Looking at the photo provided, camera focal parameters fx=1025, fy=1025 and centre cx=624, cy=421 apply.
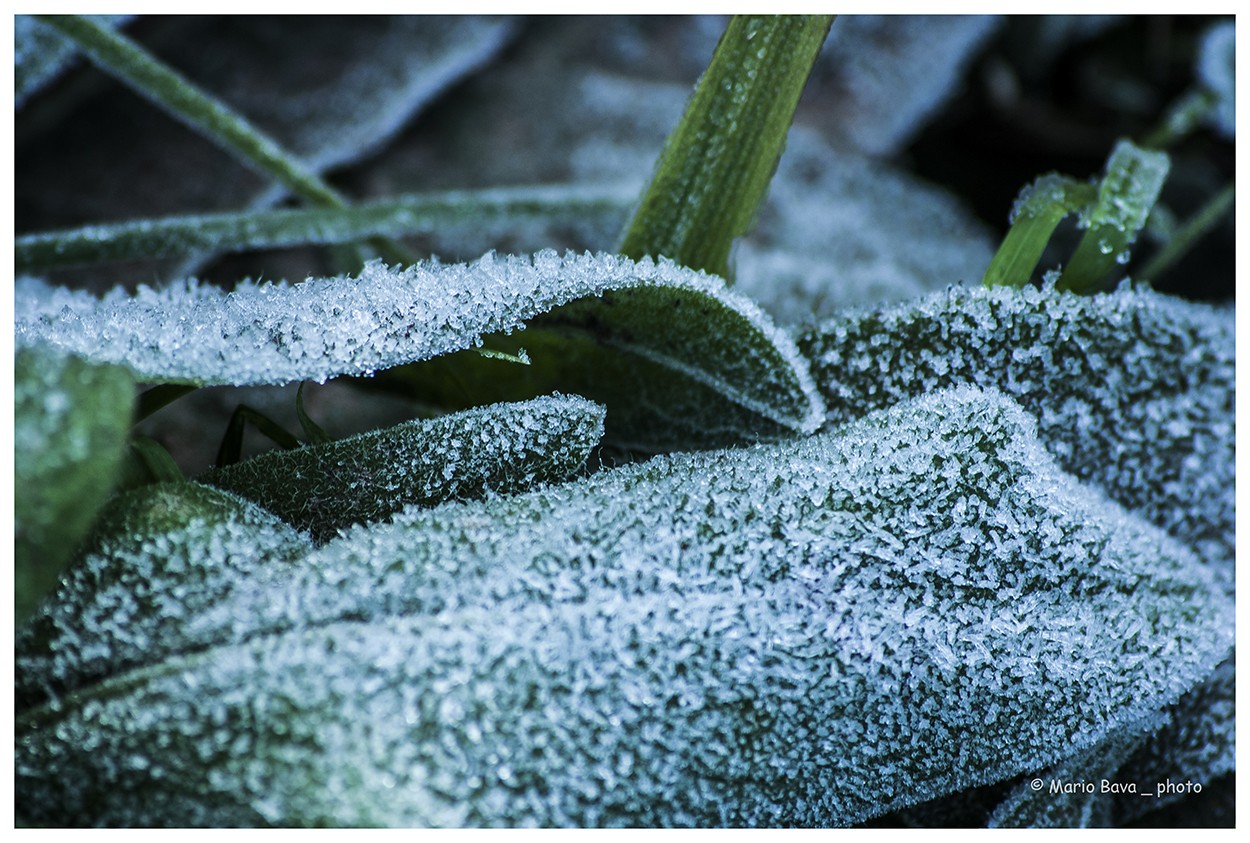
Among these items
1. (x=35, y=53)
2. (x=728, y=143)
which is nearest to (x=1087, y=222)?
(x=728, y=143)

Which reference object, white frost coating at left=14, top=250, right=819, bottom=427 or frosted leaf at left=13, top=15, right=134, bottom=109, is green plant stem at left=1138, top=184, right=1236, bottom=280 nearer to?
white frost coating at left=14, top=250, right=819, bottom=427

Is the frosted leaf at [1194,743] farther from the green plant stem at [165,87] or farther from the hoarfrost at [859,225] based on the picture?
the green plant stem at [165,87]

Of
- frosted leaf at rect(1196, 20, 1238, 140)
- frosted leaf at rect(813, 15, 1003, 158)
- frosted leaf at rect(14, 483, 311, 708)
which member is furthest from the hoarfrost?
frosted leaf at rect(14, 483, 311, 708)

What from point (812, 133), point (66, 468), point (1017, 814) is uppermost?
point (812, 133)
